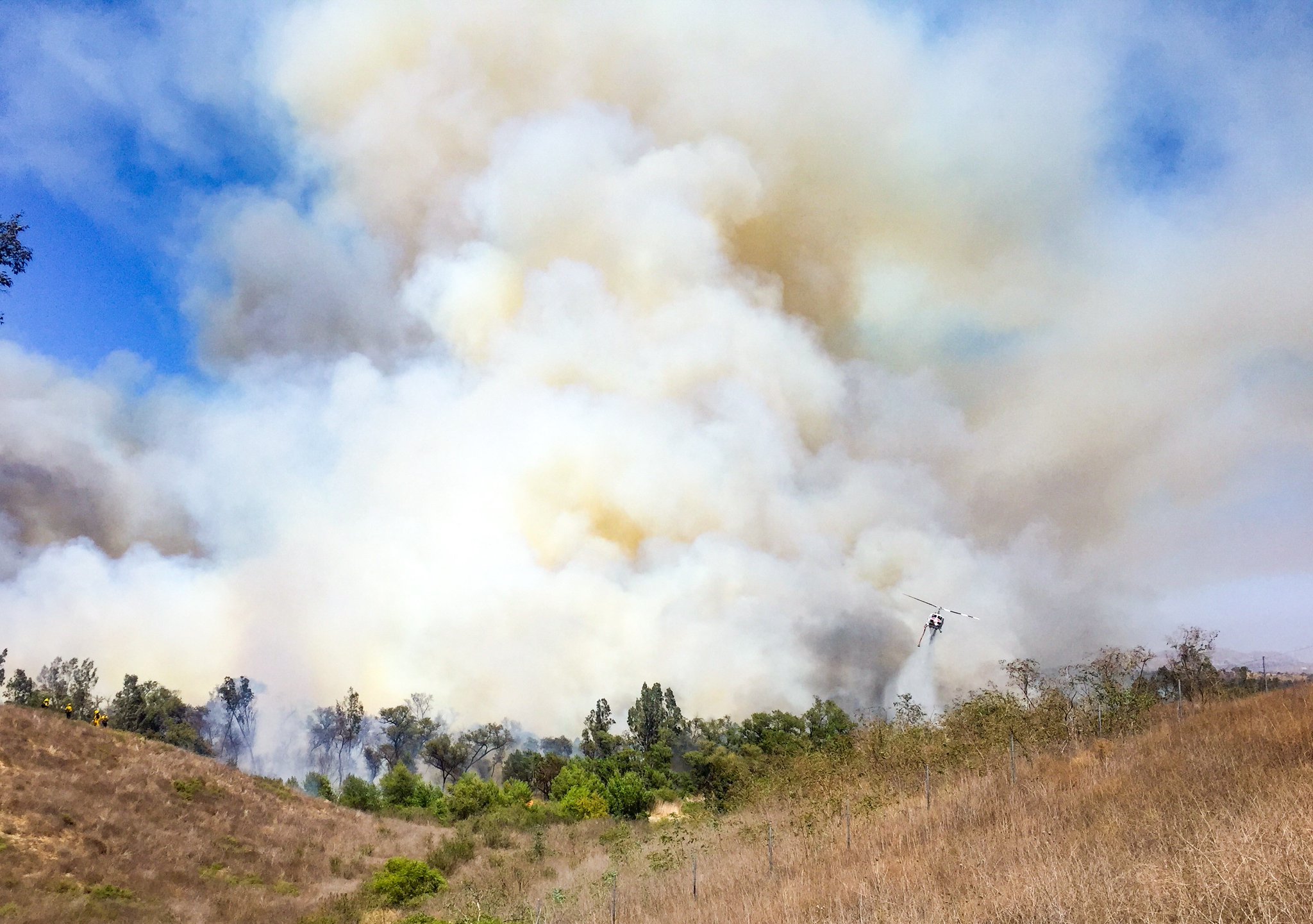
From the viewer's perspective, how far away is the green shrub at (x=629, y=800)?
7412 centimetres

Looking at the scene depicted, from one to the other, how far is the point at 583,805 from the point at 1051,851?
6392cm

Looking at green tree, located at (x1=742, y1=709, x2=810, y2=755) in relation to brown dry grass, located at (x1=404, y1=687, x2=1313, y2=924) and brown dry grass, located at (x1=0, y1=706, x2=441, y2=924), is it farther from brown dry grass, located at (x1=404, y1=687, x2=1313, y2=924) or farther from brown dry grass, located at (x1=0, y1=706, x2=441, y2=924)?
brown dry grass, located at (x1=404, y1=687, x2=1313, y2=924)

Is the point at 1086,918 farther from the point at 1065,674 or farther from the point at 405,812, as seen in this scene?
the point at 405,812

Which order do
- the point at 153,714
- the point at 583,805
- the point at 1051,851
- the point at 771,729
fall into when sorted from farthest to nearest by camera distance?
the point at 153,714 → the point at 771,729 → the point at 583,805 → the point at 1051,851

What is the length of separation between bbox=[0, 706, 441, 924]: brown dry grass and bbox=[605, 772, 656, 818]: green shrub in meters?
20.0

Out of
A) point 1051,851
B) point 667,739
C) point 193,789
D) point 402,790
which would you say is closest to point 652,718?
point 667,739

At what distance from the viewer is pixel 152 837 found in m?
41.9

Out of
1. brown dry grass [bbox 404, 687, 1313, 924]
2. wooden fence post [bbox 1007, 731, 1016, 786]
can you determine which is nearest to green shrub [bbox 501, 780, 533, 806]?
brown dry grass [bbox 404, 687, 1313, 924]

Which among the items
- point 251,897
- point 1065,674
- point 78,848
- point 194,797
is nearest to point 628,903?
point 1065,674

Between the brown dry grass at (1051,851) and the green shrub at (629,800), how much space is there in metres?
45.4

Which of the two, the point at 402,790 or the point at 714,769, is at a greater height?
the point at 714,769

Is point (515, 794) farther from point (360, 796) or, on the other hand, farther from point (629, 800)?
point (360, 796)


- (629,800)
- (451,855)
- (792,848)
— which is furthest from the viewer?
(629,800)

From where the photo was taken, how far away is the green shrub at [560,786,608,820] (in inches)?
2734
